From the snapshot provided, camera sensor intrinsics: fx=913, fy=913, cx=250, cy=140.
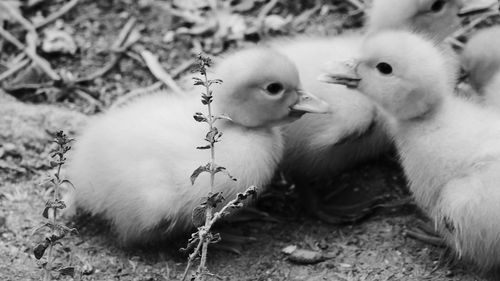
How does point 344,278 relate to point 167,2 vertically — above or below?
below

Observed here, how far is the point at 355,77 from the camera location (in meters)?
3.23

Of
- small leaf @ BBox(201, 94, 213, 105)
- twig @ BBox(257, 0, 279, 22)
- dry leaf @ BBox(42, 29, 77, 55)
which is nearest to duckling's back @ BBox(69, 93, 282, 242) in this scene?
small leaf @ BBox(201, 94, 213, 105)

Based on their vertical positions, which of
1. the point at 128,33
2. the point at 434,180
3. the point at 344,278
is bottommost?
the point at 344,278

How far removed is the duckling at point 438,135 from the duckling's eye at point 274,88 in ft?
0.58

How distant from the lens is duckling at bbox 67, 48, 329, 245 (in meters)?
3.05

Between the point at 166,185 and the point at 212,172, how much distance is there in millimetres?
384

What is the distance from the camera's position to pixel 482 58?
11.4 ft

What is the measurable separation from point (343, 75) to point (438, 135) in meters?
0.43

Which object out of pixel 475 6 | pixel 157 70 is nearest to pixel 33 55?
pixel 157 70

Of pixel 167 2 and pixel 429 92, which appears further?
pixel 167 2

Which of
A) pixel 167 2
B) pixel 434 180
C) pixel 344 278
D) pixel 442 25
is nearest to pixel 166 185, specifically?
pixel 344 278

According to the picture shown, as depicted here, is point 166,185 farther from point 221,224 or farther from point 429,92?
point 429,92

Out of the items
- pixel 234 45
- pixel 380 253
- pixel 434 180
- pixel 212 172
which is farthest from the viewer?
pixel 234 45

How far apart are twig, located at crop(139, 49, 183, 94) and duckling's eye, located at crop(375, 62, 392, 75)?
3.59ft
